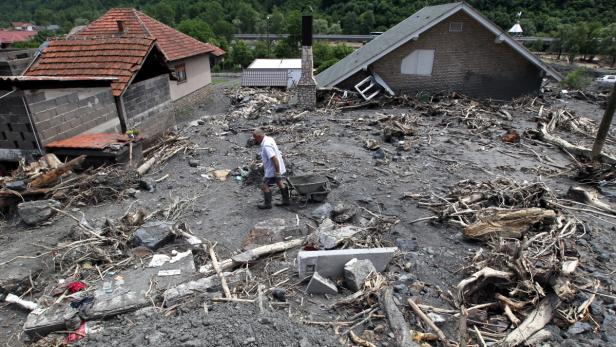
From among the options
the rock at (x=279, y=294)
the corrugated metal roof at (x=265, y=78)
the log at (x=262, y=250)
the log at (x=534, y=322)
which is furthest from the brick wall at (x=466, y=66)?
the log at (x=534, y=322)

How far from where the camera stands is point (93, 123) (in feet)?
30.3

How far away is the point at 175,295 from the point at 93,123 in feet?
23.2

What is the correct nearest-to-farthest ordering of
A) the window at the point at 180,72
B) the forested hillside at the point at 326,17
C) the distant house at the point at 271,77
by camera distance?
the window at the point at 180,72 → the distant house at the point at 271,77 → the forested hillside at the point at 326,17

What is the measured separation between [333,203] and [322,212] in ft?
1.79

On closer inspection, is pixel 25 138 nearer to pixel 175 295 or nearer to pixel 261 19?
pixel 175 295

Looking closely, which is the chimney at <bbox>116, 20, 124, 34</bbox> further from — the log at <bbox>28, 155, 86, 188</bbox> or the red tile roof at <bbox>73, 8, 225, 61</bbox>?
the log at <bbox>28, 155, 86, 188</bbox>

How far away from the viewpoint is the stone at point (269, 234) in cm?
548

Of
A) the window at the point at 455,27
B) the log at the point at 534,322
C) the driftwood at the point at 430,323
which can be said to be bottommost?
the log at the point at 534,322

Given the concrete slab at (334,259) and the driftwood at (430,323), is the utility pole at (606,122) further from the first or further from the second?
the driftwood at (430,323)

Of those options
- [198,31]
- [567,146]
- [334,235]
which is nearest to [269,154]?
[334,235]

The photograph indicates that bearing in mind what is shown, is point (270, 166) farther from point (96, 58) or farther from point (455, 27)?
point (455, 27)

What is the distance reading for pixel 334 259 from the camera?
4617 millimetres

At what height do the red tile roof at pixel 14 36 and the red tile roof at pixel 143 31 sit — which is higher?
the red tile roof at pixel 14 36

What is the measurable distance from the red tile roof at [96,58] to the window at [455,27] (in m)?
13.1
